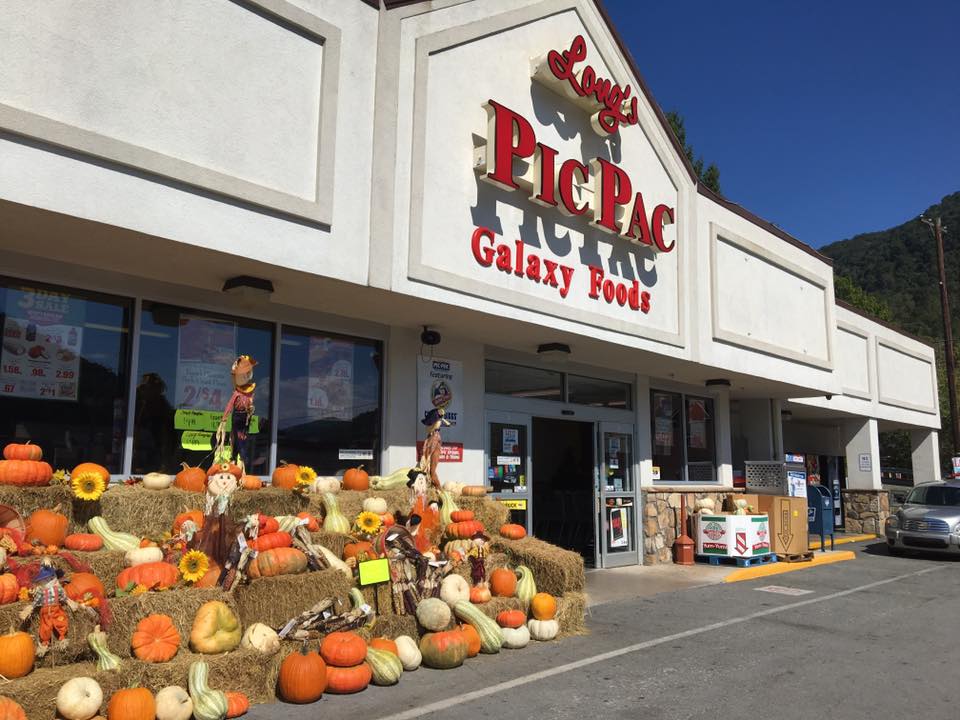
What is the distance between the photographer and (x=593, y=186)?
1170 centimetres

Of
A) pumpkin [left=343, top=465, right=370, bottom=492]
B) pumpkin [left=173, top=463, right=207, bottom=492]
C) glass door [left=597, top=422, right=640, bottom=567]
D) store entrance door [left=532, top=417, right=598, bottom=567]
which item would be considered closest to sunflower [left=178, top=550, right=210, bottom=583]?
pumpkin [left=173, top=463, right=207, bottom=492]

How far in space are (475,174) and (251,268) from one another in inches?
132

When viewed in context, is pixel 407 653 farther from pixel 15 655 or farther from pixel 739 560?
pixel 739 560

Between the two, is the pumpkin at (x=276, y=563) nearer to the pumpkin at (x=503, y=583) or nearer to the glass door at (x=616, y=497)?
the pumpkin at (x=503, y=583)

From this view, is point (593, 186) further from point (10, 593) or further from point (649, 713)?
point (10, 593)

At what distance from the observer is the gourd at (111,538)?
674 cm

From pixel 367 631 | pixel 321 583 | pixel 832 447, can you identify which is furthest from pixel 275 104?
pixel 832 447

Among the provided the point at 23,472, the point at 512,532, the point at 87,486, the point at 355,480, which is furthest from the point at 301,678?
the point at 512,532

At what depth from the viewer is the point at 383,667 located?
21.9ft

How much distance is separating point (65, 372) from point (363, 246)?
3.30 metres

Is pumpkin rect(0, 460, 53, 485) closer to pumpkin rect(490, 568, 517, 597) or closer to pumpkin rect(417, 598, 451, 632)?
pumpkin rect(417, 598, 451, 632)

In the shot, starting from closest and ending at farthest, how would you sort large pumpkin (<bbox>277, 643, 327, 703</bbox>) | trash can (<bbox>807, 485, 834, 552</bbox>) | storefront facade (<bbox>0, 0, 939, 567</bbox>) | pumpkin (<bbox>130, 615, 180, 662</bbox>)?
1. pumpkin (<bbox>130, 615, 180, 662</bbox>)
2. large pumpkin (<bbox>277, 643, 327, 703</bbox>)
3. storefront facade (<bbox>0, 0, 939, 567</bbox>)
4. trash can (<bbox>807, 485, 834, 552</bbox>)

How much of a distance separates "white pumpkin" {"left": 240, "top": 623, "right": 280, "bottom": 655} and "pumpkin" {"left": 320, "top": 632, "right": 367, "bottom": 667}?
0.42 metres

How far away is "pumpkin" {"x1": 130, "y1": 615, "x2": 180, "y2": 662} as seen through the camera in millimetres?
5645
